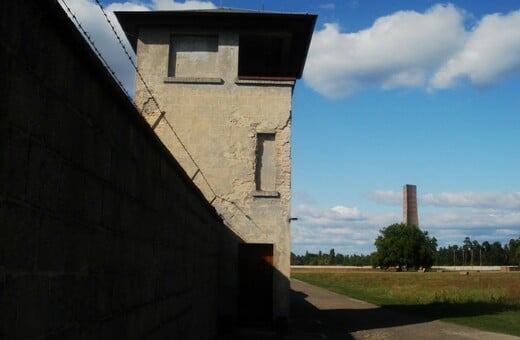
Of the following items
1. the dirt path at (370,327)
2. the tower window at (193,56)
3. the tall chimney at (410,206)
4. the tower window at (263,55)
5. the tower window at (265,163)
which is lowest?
the dirt path at (370,327)

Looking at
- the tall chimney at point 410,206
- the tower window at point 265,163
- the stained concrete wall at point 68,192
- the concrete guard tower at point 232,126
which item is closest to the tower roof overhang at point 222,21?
the concrete guard tower at point 232,126

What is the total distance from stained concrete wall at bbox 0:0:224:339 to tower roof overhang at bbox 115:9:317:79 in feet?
40.6

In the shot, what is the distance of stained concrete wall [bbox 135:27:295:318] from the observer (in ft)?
55.2

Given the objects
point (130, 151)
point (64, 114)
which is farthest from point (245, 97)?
point (64, 114)

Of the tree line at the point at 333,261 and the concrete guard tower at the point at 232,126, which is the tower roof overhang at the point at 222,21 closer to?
the concrete guard tower at the point at 232,126

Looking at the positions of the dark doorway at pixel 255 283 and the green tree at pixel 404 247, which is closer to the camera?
the dark doorway at pixel 255 283

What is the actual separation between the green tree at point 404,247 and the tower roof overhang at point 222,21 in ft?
336

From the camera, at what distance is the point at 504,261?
176000mm

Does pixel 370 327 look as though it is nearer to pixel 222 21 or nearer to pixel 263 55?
pixel 263 55

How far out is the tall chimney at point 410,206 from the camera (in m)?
123

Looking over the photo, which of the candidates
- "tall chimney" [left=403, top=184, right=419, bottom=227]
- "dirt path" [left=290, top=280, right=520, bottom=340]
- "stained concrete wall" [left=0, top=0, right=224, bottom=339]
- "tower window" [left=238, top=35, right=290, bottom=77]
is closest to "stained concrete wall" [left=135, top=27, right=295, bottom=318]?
"tower window" [left=238, top=35, right=290, bottom=77]

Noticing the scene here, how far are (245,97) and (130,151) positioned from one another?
1287 centimetres

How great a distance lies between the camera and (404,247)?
11500 cm

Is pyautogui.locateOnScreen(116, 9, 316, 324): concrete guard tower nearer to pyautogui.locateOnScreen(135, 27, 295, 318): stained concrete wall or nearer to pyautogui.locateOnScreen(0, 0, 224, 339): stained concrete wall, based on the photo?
pyautogui.locateOnScreen(135, 27, 295, 318): stained concrete wall
